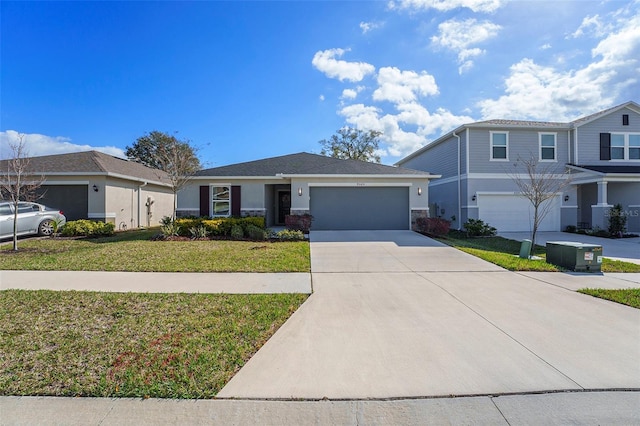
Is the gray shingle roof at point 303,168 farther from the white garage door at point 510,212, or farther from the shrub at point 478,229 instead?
the white garage door at point 510,212

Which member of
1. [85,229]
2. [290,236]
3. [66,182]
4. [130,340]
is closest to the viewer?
[130,340]

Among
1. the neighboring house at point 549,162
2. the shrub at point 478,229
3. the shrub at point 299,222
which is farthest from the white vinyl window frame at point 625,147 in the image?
the shrub at point 299,222

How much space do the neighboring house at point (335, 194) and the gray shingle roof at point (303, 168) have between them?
0.15 feet

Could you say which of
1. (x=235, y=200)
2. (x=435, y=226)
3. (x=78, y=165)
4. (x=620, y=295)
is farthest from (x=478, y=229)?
(x=78, y=165)

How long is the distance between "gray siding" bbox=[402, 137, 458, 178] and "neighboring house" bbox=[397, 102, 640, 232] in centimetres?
19

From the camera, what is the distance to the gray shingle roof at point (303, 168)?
1545 centimetres

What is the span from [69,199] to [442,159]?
1981 cm

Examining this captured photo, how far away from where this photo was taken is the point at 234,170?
16.7 m

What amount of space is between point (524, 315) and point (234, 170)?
47.6ft

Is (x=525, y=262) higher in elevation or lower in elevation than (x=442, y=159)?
lower

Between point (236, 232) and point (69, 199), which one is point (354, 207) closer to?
point (236, 232)

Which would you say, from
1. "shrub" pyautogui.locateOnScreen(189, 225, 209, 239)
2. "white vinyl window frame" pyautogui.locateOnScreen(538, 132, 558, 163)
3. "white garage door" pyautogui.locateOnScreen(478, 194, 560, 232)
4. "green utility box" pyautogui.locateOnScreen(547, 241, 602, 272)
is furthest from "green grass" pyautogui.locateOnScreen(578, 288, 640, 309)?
"white vinyl window frame" pyautogui.locateOnScreen(538, 132, 558, 163)

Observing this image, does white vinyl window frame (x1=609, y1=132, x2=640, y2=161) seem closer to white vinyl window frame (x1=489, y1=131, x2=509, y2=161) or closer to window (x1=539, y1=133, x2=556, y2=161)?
window (x1=539, y1=133, x2=556, y2=161)

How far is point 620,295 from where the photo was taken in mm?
5855
